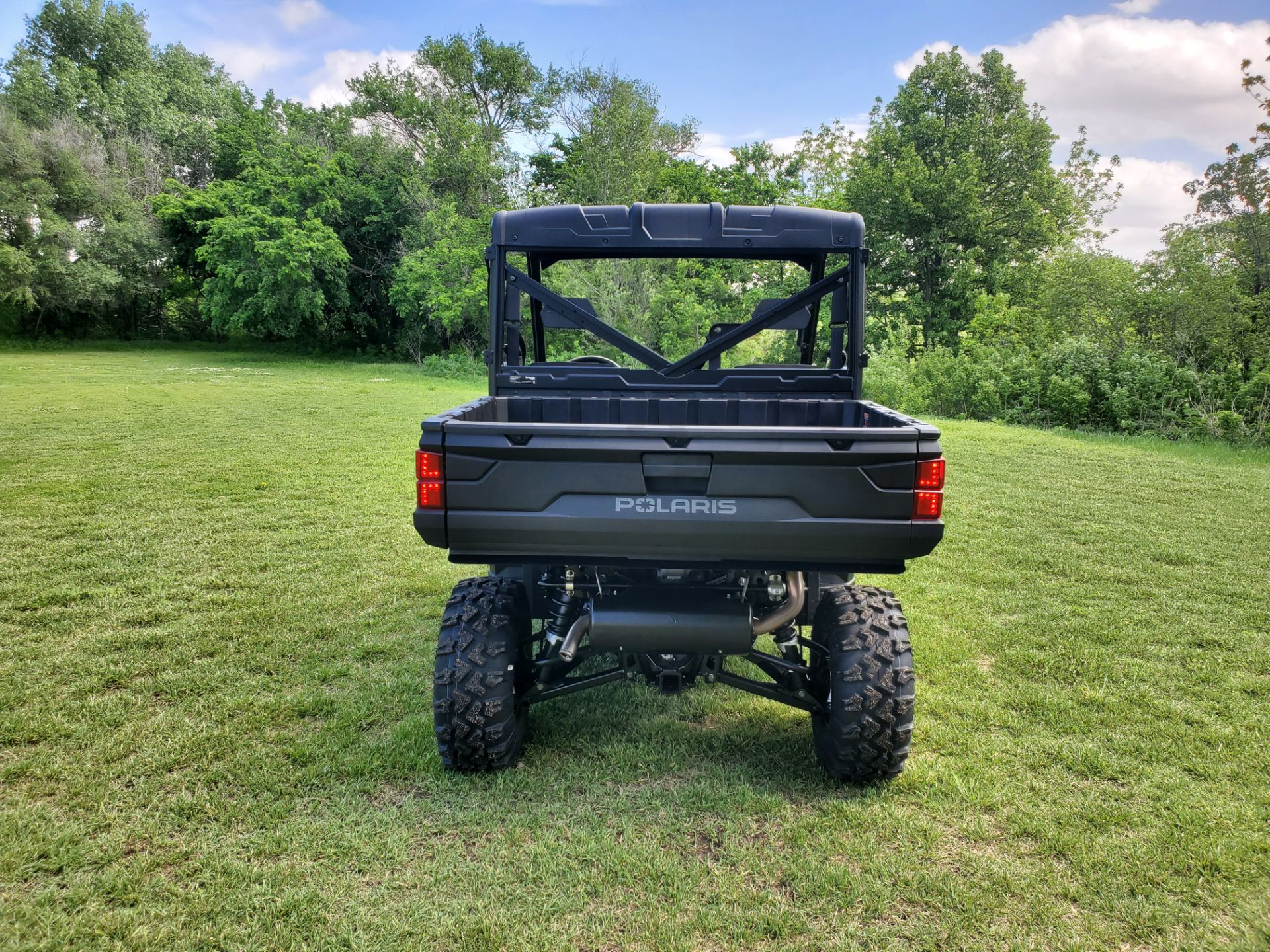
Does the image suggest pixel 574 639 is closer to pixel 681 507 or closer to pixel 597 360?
pixel 681 507

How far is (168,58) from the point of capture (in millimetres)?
42656

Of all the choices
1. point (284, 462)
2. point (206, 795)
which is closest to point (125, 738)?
point (206, 795)

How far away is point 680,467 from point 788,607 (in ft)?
2.46

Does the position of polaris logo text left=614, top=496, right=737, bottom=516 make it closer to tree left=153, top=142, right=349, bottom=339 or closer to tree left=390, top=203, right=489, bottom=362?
tree left=390, top=203, right=489, bottom=362

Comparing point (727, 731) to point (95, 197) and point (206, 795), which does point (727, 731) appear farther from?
point (95, 197)

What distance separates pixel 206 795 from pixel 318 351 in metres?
31.5

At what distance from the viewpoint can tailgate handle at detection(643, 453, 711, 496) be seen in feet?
7.94

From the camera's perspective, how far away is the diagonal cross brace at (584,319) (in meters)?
3.62

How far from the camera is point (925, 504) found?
2.42 meters

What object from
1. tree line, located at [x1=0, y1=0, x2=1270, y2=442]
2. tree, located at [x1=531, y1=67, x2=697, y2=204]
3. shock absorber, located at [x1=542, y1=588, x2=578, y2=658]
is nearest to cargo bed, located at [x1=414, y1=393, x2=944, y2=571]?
shock absorber, located at [x1=542, y1=588, x2=578, y2=658]

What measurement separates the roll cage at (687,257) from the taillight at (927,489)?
4.12 feet

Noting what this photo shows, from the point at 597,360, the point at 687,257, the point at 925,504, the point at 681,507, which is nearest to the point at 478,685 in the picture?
the point at 681,507

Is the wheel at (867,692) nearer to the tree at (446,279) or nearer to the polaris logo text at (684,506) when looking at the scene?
the polaris logo text at (684,506)

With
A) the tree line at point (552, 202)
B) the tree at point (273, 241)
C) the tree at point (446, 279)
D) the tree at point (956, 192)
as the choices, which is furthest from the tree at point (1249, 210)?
the tree at point (273, 241)
